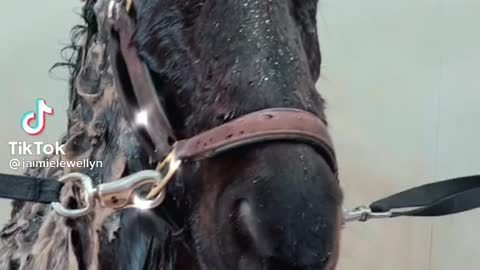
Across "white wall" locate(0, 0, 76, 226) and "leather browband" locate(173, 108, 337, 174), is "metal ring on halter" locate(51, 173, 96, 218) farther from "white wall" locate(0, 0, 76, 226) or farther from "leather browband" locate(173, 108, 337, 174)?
"white wall" locate(0, 0, 76, 226)

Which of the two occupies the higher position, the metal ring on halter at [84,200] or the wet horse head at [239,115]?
the wet horse head at [239,115]

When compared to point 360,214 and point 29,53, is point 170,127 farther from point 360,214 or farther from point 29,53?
point 29,53

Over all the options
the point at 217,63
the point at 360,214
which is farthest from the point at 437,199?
the point at 217,63

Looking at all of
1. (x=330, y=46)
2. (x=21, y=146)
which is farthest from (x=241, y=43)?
(x=330, y=46)

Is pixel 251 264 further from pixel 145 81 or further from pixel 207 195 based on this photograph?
pixel 145 81

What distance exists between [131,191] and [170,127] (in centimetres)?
6

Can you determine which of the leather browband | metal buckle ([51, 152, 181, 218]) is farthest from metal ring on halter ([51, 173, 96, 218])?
the leather browband

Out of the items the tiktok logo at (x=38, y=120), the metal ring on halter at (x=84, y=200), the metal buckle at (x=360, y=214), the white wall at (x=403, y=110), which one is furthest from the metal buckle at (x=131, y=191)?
the white wall at (x=403, y=110)

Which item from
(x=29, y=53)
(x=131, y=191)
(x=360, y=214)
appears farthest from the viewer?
(x=29, y=53)

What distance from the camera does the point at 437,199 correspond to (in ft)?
3.85

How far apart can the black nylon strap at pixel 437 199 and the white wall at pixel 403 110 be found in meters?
0.26

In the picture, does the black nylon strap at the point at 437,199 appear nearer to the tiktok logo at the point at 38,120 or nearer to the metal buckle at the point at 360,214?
the metal buckle at the point at 360,214

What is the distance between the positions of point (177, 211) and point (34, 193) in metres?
0.14

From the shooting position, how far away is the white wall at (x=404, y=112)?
1.45 metres
